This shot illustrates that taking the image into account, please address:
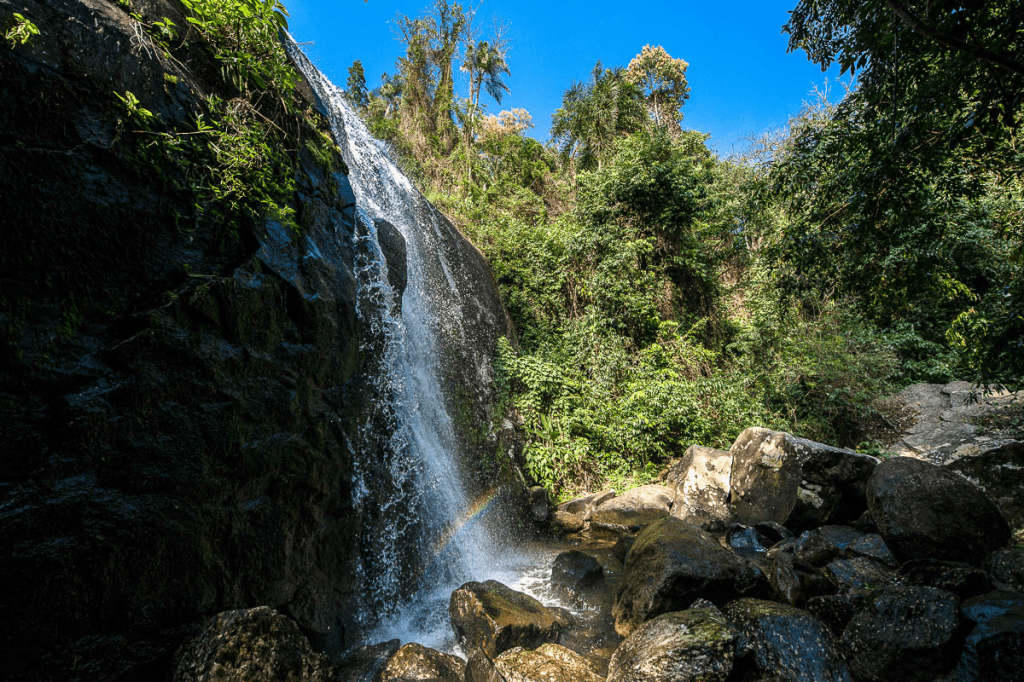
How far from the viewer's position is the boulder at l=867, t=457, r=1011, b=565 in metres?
4.86

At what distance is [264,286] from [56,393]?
1656 millimetres

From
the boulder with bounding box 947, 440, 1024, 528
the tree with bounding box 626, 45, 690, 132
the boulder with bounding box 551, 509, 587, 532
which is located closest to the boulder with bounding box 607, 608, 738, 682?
the boulder with bounding box 551, 509, 587, 532

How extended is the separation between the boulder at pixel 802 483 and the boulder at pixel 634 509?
135 centimetres

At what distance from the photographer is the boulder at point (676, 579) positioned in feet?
15.2

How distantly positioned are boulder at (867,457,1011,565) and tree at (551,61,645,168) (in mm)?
14620

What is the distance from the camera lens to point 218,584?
3.32 m

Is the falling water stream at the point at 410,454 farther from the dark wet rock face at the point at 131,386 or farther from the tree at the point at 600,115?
the tree at the point at 600,115

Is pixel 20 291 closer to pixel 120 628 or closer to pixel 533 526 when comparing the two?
pixel 120 628

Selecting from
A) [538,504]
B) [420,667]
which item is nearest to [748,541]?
[538,504]

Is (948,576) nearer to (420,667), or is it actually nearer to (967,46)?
(967,46)

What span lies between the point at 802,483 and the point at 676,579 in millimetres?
3584

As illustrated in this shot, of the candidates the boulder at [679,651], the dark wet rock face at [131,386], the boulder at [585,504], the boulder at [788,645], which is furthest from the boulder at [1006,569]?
the dark wet rock face at [131,386]

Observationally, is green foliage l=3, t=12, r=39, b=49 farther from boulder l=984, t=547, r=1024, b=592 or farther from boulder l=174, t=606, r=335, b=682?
boulder l=984, t=547, r=1024, b=592

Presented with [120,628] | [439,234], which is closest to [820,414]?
[439,234]
